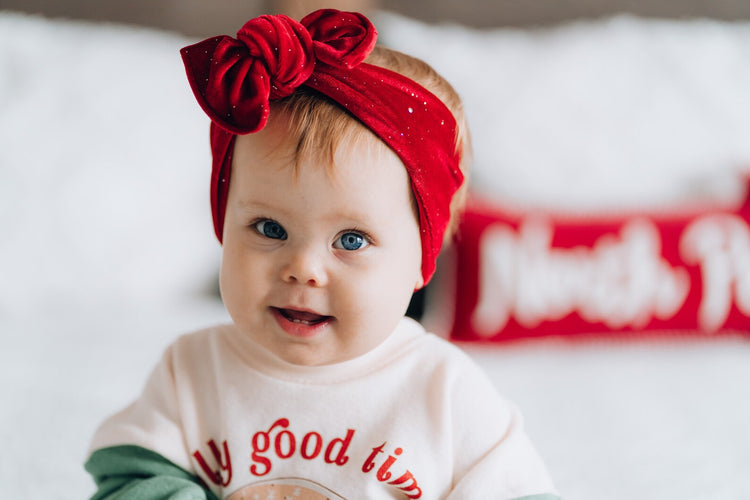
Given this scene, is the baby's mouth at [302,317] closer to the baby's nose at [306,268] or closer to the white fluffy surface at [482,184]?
the baby's nose at [306,268]

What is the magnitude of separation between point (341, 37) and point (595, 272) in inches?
34.9

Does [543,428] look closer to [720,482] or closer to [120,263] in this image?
[720,482]

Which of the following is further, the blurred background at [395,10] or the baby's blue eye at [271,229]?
the blurred background at [395,10]

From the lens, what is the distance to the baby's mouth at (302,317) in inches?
25.7

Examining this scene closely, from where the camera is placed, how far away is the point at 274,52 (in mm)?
602

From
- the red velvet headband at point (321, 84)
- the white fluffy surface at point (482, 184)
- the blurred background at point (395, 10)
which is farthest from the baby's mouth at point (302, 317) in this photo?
the blurred background at point (395, 10)

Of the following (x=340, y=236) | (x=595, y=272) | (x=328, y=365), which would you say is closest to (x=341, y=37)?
(x=340, y=236)

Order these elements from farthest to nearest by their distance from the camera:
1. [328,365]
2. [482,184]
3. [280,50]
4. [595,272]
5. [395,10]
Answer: [395,10] < [482,184] < [595,272] < [328,365] < [280,50]

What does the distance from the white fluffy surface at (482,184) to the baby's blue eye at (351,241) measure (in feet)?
1.89

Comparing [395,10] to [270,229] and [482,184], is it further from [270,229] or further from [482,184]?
[270,229]

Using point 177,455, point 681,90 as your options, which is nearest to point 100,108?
point 177,455

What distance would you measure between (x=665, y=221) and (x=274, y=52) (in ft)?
3.36

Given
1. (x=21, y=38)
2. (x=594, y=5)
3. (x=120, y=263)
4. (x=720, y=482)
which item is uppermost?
(x=594, y=5)

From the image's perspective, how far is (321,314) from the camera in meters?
0.65
